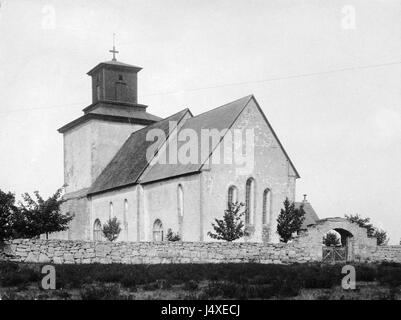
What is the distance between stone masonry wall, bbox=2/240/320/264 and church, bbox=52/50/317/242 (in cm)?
673

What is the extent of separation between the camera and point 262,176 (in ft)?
111

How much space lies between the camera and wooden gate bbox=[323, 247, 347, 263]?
28.1 m

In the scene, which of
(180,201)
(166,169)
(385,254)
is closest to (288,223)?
(385,254)

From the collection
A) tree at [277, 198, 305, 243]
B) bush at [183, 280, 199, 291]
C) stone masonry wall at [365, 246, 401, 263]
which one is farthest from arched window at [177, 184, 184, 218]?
bush at [183, 280, 199, 291]

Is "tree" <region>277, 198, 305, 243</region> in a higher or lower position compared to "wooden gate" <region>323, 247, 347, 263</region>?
higher

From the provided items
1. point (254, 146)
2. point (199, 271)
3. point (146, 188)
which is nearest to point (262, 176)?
point (254, 146)

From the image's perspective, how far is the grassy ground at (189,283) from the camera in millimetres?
13141

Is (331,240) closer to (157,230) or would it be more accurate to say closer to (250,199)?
(250,199)

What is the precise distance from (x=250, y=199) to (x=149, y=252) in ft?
36.6

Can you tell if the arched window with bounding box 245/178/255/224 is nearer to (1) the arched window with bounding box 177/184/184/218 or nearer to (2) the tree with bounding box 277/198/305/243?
(2) the tree with bounding box 277/198/305/243

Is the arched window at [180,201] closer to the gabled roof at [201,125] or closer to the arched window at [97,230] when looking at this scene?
the gabled roof at [201,125]

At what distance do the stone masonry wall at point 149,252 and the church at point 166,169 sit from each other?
673cm

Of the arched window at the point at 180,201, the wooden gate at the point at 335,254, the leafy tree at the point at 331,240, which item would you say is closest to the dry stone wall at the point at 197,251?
the wooden gate at the point at 335,254

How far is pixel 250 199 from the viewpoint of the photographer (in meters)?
33.5
